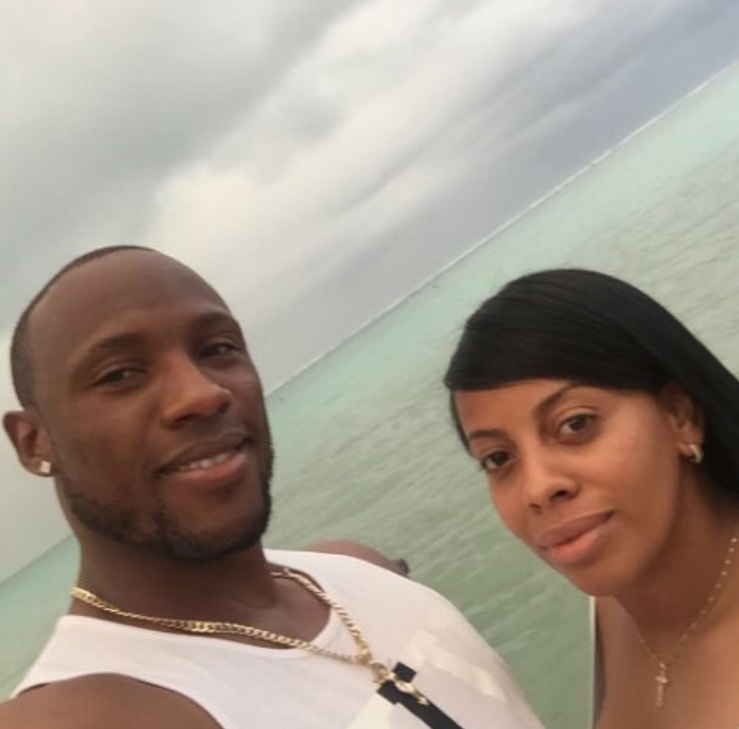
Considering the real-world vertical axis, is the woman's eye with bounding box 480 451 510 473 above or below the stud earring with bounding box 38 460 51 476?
below

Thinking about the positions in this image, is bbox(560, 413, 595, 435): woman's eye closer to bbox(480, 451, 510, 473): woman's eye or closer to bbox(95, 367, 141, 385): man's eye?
bbox(480, 451, 510, 473): woman's eye

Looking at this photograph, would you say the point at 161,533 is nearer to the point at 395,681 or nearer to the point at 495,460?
the point at 395,681

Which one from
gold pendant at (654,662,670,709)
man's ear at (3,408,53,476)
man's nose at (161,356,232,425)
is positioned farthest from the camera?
gold pendant at (654,662,670,709)

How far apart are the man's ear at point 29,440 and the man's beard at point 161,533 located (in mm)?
90

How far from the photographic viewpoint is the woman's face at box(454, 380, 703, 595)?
7.64 feet

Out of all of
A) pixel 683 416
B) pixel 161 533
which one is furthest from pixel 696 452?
pixel 161 533

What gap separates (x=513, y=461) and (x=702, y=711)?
2.42 feet

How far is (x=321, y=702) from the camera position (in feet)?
7.07

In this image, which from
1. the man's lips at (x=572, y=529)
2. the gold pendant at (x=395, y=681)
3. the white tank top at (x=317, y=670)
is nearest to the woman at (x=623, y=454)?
the man's lips at (x=572, y=529)

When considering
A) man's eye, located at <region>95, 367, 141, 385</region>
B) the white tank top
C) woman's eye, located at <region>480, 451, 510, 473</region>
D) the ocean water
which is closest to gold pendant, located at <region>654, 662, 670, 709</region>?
the white tank top

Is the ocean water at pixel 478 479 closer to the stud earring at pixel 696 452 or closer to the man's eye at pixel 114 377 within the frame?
the stud earring at pixel 696 452

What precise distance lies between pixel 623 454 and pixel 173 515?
1031 mm

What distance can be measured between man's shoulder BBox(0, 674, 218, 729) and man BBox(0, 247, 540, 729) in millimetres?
13

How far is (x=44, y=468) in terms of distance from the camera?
→ 2.34 meters
